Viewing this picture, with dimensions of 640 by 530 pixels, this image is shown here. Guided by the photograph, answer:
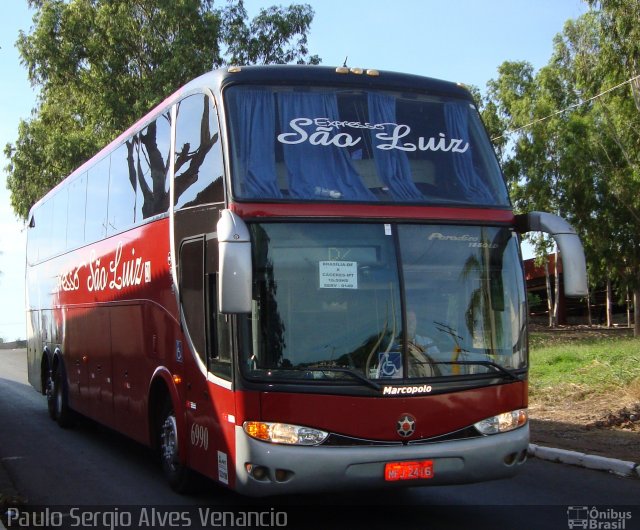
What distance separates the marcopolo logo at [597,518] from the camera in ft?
25.0

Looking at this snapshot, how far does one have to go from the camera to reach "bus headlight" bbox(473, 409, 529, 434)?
24.2 feet

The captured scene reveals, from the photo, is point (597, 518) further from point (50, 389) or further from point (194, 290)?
point (50, 389)

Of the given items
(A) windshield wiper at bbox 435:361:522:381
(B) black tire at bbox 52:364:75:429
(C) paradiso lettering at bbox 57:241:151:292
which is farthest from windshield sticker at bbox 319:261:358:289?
(B) black tire at bbox 52:364:75:429

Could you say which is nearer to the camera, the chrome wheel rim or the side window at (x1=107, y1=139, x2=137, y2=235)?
the chrome wheel rim

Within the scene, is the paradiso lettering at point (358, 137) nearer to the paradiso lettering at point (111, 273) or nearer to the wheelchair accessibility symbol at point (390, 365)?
Answer: the wheelchair accessibility symbol at point (390, 365)

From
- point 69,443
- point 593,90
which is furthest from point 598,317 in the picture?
point 69,443

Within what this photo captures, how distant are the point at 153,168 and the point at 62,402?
20.5ft

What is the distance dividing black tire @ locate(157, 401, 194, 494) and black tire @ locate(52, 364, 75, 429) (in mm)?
5600

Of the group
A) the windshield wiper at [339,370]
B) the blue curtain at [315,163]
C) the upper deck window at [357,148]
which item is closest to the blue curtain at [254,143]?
the upper deck window at [357,148]

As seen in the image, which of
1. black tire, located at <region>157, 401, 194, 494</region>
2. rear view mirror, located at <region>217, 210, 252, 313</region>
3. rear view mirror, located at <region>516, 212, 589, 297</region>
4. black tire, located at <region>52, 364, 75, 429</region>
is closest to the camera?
rear view mirror, located at <region>217, 210, 252, 313</region>

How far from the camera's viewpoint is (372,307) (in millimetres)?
7152

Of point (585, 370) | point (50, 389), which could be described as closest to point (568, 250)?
point (50, 389)

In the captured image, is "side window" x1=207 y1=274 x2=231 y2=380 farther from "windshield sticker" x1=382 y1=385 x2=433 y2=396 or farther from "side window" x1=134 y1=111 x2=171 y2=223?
"side window" x1=134 y1=111 x2=171 y2=223

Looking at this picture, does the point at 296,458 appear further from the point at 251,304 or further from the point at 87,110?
the point at 87,110
